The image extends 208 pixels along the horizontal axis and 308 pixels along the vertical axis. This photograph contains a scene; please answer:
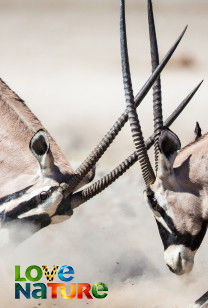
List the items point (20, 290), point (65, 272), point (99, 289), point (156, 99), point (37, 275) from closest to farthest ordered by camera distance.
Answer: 1. point (156, 99)
2. point (20, 290)
3. point (99, 289)
4. point (37, 275)
5. point (65, 272)

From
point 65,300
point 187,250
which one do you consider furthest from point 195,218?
point 65,300

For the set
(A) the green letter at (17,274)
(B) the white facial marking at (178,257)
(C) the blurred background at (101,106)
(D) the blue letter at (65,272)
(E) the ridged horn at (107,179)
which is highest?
(E) the ridged horn at (107,179)

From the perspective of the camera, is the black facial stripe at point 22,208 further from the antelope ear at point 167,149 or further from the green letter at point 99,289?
the green letter at point 99,289

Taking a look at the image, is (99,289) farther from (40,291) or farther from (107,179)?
(107,179)

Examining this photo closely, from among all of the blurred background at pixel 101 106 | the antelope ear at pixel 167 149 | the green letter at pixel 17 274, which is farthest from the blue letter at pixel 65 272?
the antelope ear at pixel 167 149

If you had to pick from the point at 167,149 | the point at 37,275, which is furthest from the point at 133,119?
the point at 37,275

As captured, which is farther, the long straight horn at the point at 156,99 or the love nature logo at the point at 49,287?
the love nature logo at the point at 49,287
